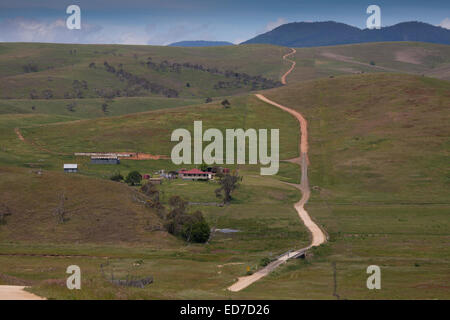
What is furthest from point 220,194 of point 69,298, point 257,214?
point 69,298

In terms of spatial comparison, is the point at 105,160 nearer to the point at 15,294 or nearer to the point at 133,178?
the point at 133,178

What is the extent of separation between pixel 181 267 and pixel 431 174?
8185 centimetres

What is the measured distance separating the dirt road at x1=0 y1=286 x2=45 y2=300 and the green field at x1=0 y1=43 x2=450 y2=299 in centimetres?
126

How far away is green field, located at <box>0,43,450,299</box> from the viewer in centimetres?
6544

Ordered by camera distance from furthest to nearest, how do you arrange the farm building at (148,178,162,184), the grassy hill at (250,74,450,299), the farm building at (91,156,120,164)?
the farm building at (91,156,120,164), the farm building at (148,178,162,184), the grassy hill at (250,74,450,299)

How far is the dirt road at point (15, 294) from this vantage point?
147ft

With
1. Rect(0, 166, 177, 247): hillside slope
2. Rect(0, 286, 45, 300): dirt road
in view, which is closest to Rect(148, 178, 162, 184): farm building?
Rect(0, 166, 177, 247): hillside slope

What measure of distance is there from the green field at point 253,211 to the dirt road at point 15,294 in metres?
1.26

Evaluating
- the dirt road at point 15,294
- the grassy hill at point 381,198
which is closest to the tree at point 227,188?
the grassy hill at point 381,198

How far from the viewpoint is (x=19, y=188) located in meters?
108

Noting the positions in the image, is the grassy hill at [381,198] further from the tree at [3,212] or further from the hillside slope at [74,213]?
the tree at [3,212]

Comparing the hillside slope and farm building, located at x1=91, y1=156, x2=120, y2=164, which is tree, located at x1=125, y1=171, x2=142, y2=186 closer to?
the hillside slope

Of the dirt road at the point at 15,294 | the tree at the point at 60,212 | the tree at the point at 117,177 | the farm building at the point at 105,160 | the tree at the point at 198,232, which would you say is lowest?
the tree at the point at 198,232
